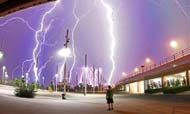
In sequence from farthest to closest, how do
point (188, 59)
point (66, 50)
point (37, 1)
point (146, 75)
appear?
point (146, 75) < point (188, 59) < point (66, 50) < point (37, 1)

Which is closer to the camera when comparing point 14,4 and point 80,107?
point 14,4

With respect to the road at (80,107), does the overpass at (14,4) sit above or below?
above

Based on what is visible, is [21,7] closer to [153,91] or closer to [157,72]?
[157,72]

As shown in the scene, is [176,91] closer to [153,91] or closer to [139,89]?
[153,91]

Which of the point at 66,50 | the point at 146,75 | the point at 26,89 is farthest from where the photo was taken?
the point at 146,75

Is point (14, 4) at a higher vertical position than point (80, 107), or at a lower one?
higher

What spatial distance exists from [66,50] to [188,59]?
16.2 metres

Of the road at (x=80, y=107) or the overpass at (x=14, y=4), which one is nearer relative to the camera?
the road at (x=80, y=107)

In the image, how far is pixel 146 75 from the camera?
203 feet

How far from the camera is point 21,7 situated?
20.2 meters

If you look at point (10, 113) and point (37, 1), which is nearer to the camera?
point (10, 113)

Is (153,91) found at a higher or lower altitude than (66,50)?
lower

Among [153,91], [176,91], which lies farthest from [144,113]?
[153,91]

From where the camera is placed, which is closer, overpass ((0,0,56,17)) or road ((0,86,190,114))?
road ((0,86,190,114))
